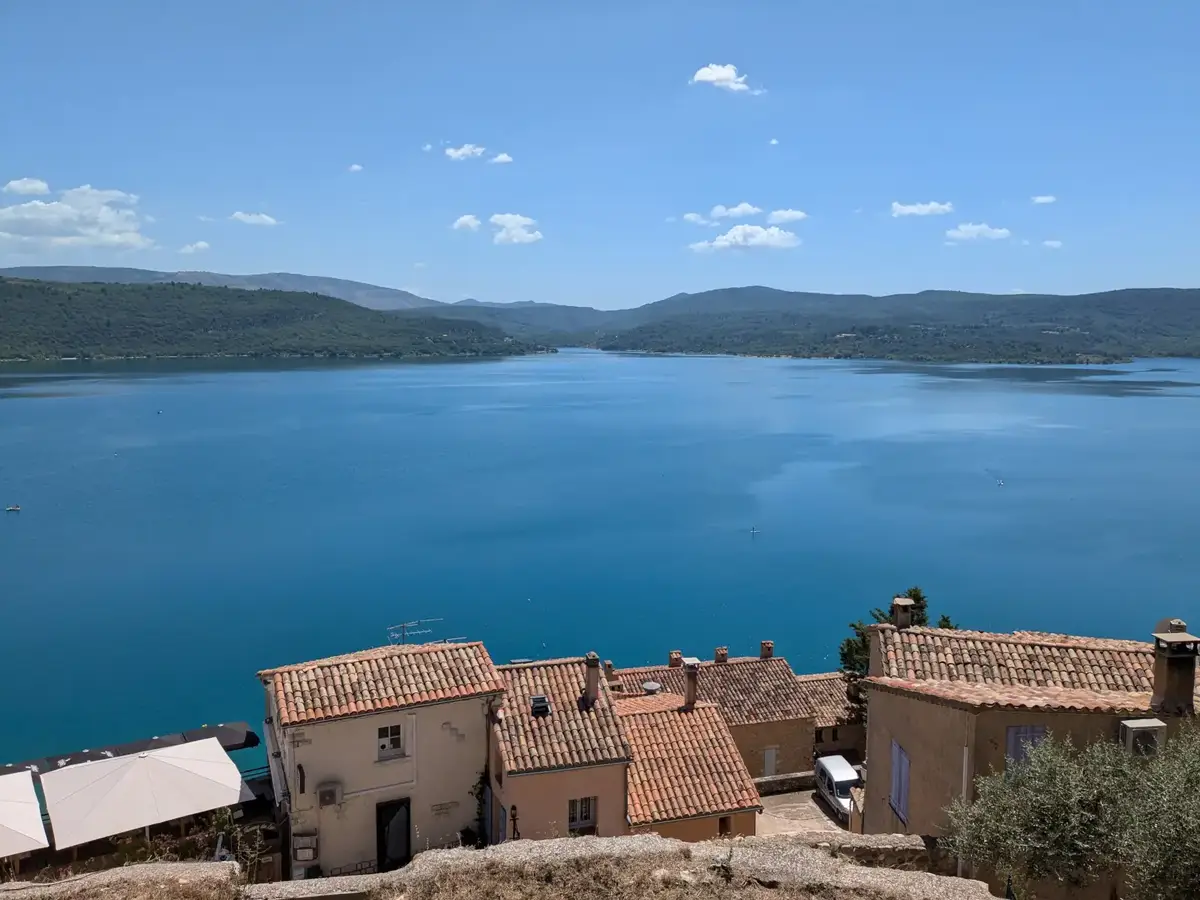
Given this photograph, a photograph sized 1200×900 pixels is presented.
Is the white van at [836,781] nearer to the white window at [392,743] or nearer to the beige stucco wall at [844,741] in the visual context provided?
the beige stucco wall at [844,741]

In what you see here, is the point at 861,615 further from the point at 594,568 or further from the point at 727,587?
the point at 594,568

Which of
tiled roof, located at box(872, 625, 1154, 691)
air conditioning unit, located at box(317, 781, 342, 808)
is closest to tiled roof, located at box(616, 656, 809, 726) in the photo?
air conditioning unit, located at box(317, 781, 342, 808)

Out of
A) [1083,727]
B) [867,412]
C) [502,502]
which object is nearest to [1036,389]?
[867,412]

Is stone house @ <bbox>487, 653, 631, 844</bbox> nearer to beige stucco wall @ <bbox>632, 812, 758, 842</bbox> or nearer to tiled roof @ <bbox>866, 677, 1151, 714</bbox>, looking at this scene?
beige stucco wall @ <bbox>632, 812, 758, 842</bbox>

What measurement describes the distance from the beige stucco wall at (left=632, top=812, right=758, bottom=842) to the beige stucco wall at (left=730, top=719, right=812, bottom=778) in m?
7.82

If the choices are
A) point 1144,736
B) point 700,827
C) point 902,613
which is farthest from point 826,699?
point 1144,736

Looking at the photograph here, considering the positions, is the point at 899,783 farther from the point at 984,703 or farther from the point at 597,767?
the point at 597,767

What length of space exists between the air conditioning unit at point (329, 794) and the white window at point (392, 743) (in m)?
0.68

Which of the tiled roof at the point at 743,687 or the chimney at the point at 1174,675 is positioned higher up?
the chimney at the point at 1174,675

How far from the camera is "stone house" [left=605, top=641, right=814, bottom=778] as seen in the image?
2172cm

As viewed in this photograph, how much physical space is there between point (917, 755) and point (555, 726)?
204 inches

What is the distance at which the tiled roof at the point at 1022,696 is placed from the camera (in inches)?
340

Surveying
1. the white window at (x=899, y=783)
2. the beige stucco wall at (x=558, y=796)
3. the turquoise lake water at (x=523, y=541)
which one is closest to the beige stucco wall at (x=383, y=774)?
the beige stucco wall at (x=558, y=796)

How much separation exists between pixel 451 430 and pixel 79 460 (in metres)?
42.2
